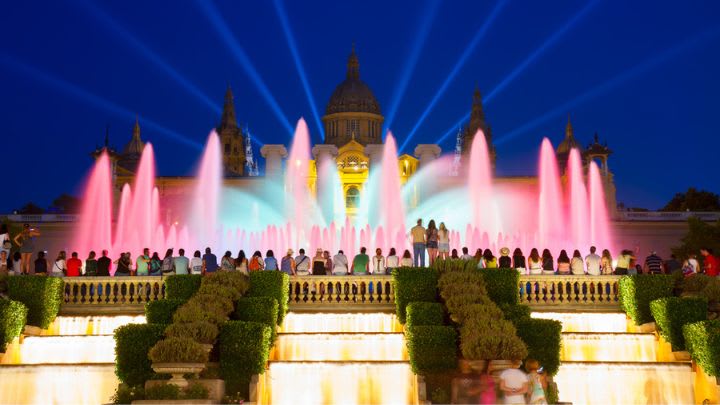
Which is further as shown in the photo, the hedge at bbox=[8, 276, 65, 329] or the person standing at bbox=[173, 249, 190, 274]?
the person standing at bbox=[173, 249, 190, 274]

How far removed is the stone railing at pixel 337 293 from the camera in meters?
23.1

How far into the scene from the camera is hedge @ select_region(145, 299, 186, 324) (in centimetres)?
1980

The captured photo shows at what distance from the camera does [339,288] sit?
2409 centimetres

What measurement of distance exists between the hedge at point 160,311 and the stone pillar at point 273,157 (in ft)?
174

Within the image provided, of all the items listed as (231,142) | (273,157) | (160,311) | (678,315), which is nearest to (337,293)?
(160,311)

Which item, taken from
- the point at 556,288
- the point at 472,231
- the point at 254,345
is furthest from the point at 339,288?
the point at 472,231

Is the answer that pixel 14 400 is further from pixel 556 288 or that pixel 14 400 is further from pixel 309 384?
pixel 556 288

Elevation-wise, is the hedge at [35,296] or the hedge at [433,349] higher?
the hedge at [35,296]

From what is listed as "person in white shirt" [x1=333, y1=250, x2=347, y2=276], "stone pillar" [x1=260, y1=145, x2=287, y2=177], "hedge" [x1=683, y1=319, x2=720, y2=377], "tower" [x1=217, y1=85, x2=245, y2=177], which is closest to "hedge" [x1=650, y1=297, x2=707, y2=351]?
"hedge" [x1=683, y1=319, x2=720, y2=377]

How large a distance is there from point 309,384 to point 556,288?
7696 millimetres

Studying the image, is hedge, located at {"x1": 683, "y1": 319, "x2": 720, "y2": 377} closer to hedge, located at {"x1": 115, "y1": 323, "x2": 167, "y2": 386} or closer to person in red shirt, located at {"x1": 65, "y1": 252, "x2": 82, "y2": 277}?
hedge, located at {"x1": 115, "y1": 323, "x2": 167, "y2": 386}

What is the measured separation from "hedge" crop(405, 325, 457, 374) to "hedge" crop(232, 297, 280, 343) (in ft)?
11.0

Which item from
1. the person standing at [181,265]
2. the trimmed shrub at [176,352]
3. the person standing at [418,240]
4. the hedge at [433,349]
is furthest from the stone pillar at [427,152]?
the trimmed shrub at [176,352]

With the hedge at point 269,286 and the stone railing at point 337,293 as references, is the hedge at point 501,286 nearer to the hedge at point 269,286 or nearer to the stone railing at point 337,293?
the stone railing at point 337,293
